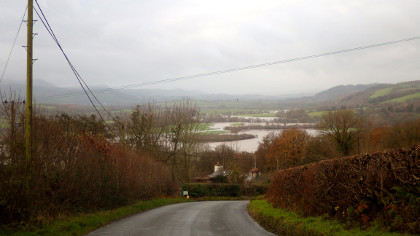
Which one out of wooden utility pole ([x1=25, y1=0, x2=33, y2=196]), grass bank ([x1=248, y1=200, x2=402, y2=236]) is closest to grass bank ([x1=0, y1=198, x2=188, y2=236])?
wooden utility pole ([x1=25, y1=0, x2=33, y2=196])

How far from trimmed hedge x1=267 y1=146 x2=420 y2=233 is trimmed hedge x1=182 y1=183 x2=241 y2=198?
31.0 metres


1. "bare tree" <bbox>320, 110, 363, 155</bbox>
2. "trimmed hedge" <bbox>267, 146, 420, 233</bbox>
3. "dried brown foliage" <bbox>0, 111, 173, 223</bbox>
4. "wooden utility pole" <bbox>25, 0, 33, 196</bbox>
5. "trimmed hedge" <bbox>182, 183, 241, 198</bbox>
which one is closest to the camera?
"trimmed hedge" <bbox>267, 146, 420, 233</bbox>

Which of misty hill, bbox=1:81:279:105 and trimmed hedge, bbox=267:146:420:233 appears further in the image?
misty hill, bbox=1:81:279:105

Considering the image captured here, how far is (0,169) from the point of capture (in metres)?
10.7

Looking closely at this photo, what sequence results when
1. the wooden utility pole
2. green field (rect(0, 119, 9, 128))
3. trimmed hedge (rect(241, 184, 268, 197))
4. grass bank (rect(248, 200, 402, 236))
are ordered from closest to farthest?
grass bank (rect(248, 200, 402, 236))
the wooden utility pole
green field (rect(0, 119, 9, 128))
trimmed hedge (rect(241, 184, 268, 197))

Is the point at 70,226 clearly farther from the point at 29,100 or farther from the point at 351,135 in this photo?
the point at 351,135

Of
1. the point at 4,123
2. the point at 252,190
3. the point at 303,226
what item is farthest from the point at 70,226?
the point at 252,190

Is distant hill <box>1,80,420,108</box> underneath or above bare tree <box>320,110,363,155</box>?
above

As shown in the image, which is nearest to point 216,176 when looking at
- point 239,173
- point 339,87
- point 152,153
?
point 239,173

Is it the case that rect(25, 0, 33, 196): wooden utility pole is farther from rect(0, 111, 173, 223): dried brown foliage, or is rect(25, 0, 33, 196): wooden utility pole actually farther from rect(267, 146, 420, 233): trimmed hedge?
rect(267, 146, 420, 233): trimmed hedge

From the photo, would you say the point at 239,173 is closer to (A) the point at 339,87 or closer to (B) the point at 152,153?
(B) the point at 152,153

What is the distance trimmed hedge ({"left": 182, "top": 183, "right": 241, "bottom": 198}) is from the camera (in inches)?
1679

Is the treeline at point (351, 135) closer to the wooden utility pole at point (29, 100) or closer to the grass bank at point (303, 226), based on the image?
the grass bank at point (303, 226)

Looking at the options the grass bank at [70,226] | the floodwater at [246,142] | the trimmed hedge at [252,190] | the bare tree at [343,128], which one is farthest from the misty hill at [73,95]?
the trimmed hedge at [252,190]
